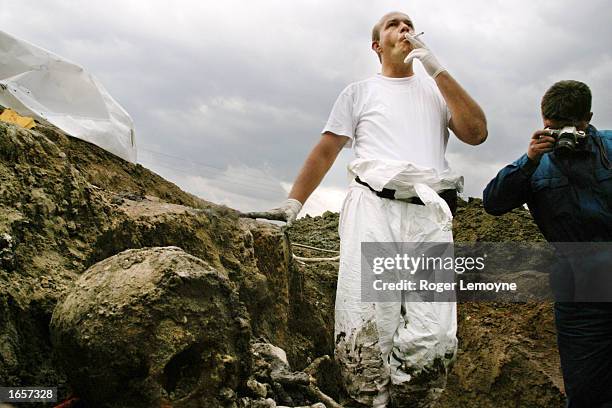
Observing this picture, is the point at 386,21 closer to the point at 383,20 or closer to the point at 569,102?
the point at 383,20

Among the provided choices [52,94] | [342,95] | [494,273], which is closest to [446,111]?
[342,95]

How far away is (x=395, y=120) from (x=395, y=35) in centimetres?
45

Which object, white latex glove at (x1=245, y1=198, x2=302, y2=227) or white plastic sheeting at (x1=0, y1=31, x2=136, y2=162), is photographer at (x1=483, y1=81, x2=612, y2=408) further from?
white plastic sheeting at (x1=0, y1=31, x2=136, y2=162)

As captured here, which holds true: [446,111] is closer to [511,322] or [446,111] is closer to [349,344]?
[349,344]

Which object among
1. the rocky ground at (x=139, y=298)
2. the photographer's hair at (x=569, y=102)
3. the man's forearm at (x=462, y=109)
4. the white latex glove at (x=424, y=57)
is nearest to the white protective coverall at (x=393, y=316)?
the man's forearm at (x=462, y=109)

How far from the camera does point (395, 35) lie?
3.07 metres

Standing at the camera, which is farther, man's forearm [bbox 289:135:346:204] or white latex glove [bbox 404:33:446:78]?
man's forearm [bbox 289:135:346:204]

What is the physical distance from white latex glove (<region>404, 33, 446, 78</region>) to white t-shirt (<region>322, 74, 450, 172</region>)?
113mm

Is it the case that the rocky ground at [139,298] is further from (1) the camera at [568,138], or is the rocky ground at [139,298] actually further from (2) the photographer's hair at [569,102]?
(2) the photographer's hair at [569,102]

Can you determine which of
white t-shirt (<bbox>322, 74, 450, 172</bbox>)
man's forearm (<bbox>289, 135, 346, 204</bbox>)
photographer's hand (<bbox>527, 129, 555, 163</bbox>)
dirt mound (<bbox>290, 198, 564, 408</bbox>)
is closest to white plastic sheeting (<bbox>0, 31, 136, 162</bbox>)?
dirt mound (<bbox>290, 198, 564, 408</bbox>)

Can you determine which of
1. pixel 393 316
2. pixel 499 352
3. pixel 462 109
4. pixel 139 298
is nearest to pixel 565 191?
pixel 462 109

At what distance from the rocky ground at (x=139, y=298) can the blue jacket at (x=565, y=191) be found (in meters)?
1.22

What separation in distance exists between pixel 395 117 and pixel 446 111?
0.28 metres

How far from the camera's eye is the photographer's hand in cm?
278
